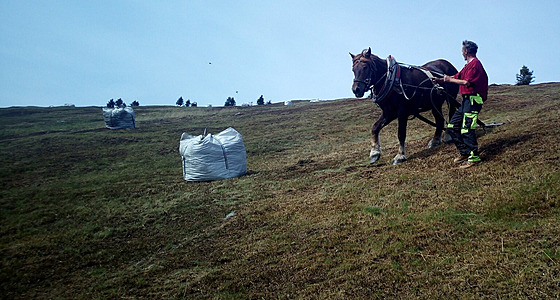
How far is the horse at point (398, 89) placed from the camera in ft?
23.3

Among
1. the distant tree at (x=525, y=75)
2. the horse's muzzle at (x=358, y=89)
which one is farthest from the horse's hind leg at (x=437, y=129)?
the distant tree at (x=525, y=75)

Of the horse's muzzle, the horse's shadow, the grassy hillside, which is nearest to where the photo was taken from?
the grassy hillside

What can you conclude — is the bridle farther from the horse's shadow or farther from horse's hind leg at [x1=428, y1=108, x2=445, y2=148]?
the horse's shadow

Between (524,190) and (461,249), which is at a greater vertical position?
(524,190)

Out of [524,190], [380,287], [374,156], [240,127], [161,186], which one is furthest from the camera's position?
[240,127]

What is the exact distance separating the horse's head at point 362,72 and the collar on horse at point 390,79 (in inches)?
10.9

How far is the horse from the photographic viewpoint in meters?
7.10

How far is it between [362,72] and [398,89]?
30.9 inches

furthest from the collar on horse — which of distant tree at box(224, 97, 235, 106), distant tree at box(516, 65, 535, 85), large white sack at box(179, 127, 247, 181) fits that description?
distant tree at box(224, 97, 235, 106)

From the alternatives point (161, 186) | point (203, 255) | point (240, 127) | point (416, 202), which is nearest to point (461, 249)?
point (416, 202)

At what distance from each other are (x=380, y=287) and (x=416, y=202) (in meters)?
2.01

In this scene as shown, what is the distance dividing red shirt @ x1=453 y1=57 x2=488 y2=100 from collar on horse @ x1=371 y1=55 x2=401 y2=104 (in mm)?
1517

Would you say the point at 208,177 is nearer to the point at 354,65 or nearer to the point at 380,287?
the point at 354,65

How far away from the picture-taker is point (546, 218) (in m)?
3.82
